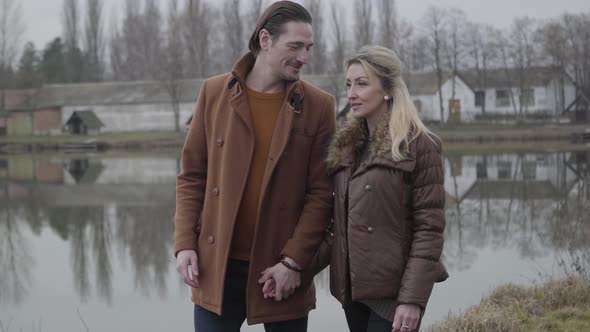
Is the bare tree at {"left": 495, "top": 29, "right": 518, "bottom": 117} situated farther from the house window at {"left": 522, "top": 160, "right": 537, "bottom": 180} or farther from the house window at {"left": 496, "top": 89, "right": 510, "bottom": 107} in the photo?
the house window at {"left": 522, "top": 160, "right": 537, "bottom": 180}

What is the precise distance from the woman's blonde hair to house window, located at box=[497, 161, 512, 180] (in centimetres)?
1854

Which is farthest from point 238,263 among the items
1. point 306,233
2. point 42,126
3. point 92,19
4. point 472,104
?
point 92,19

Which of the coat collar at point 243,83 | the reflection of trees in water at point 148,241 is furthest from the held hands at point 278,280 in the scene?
the reflection of trees in water at point 148,241

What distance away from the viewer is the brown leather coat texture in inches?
132

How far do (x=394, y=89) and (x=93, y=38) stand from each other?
73.4 m

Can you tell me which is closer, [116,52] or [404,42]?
[404,42]

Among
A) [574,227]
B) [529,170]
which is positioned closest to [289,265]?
[574,227]

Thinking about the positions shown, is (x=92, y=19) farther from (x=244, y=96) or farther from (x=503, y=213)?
(x=244, y=96)

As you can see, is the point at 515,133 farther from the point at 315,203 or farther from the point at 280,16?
the point at 280,16

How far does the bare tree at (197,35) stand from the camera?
6256cm

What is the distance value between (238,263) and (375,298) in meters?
0.67

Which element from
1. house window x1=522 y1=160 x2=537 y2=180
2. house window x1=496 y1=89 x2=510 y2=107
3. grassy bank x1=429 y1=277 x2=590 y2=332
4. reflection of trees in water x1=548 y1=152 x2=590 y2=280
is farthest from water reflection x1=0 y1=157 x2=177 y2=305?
house window x1=496 y1=89 x2=510 y2=107

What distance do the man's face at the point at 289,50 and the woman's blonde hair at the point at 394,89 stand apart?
0.24 metres

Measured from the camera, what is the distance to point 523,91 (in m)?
53.7
